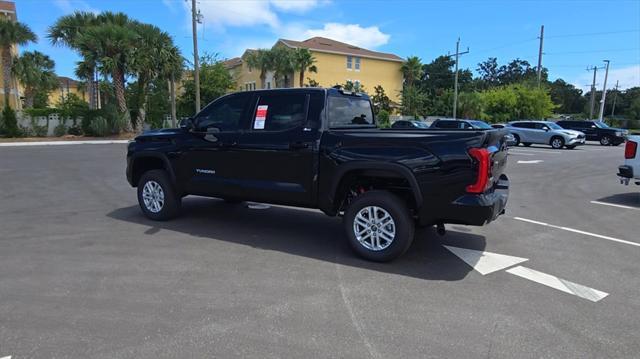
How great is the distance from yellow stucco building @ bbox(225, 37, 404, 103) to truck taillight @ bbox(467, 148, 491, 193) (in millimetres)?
46173

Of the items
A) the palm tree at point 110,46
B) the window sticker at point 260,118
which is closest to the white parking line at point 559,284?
the window sticker at point 260,118

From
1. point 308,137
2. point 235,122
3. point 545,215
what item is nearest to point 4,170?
point 235,122

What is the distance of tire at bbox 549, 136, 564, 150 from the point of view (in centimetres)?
2642

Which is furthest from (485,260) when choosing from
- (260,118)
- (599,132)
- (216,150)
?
(599,132)

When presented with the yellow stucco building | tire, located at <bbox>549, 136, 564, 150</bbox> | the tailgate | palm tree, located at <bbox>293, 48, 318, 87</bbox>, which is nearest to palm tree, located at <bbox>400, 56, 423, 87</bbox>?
the yellow stucco building

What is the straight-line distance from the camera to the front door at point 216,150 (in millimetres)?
6219

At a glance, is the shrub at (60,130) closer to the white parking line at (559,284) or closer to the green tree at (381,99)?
the green tree at (381,99)

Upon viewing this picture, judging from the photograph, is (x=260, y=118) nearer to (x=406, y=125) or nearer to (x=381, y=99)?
(x=406, y=125)

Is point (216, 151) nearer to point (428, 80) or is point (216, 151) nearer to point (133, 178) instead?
point (133, 178)

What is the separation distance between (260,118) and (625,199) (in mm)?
8493

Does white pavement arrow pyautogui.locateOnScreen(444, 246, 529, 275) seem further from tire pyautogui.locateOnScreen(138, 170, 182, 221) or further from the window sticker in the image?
tire pyautogui.locateOnScreen(138, 170, 182, 221)

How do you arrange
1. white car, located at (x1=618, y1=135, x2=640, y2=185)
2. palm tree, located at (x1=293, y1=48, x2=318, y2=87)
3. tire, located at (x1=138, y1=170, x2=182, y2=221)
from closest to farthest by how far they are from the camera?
1. tire, located at (x1=138, y1=170, x2=182, y2=221)
2. white car, located at (x1=618, y1=135, x2=640, y2=185)
3. palm tree, located at (x1=293, y1=48, x2=318, y2=87)

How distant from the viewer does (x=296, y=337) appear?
3.43m

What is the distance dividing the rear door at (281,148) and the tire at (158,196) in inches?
55.8
